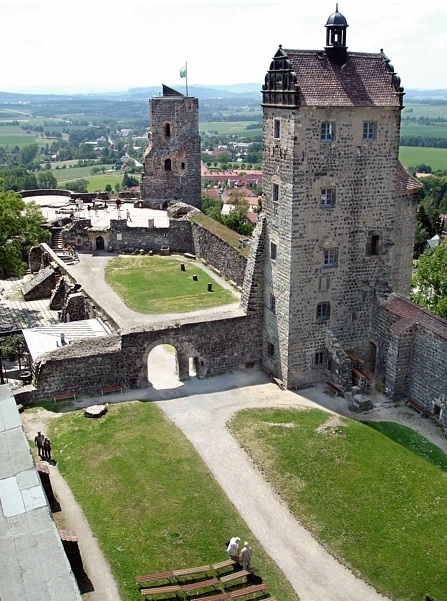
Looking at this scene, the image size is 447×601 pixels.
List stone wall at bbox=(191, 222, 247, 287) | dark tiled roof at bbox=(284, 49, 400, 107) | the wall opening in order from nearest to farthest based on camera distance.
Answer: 1. dark tiled roof at bbox=(284, 49, 400, 107)
2. the wall opening
3. stone wall at bbox=(191, 222, 247, 287)

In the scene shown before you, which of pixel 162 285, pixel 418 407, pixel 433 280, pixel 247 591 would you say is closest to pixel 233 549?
pixel 247 591

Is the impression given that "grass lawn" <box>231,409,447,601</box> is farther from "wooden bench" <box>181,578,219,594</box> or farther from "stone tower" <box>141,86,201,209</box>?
"stone tower" <box>141,86,201,209</box>

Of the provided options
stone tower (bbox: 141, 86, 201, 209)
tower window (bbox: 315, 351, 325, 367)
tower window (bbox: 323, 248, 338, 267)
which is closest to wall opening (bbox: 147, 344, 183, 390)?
tower window (bbox: 315, 351, 325, 367)

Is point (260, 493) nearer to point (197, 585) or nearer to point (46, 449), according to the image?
point (197, 585)

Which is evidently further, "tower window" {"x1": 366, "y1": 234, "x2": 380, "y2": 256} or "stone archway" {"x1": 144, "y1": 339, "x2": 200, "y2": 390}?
"tower window" {"x1": 366, "y1": 234, "x2": 380, "y2": 256}

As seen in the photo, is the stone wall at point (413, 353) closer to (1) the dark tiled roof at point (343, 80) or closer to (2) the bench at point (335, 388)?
(2) the bench at point (335, 388)

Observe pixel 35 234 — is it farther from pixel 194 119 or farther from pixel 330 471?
Answer: pixel 330 471

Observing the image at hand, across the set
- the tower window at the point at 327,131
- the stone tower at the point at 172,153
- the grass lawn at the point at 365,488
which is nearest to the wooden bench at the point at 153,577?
the grass lawn at the point at 365,488
